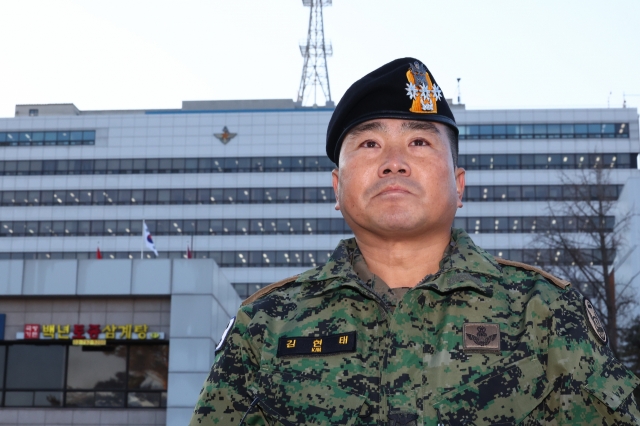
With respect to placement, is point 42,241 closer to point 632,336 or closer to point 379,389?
point 632,336

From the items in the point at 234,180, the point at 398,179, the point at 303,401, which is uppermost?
the point at 234,180

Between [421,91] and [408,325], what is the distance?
821 mm

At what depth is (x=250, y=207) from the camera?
66812mm

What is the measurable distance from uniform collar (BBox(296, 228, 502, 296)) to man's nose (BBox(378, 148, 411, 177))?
0.32 metres

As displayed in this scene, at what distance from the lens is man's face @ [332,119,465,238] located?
8.90 feet

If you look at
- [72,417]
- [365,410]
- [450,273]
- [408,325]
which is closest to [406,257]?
[450,273]

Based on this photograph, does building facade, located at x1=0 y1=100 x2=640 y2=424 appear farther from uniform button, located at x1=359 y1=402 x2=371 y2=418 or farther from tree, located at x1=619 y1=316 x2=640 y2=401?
uniform button, located at x1=359 y1=402 x2=371 y2=418

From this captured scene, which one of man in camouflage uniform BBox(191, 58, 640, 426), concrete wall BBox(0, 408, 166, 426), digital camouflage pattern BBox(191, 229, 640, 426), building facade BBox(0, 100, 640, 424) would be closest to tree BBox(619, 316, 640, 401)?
concrete wall BBox(0, 408, 166, 426)

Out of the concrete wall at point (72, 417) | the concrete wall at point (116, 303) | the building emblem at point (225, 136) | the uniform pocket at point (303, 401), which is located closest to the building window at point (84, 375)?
the concrete wall at point (72, 417)

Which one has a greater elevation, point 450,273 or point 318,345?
point 450,273

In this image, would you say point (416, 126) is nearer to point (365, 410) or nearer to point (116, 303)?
point (365, 410)

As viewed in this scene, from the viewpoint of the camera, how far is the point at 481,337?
247cm

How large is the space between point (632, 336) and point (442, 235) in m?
25.3

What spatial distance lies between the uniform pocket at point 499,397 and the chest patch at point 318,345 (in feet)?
1.10
